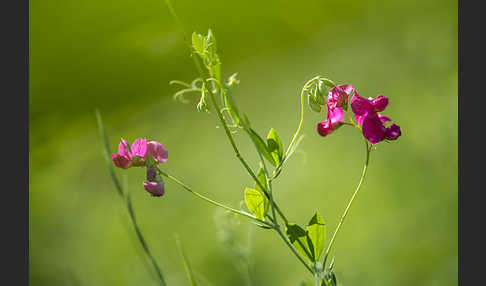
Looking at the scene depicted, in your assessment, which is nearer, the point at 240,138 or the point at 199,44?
the point at 199,44

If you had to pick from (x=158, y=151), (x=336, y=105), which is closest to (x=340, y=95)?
(x=336, y=105)

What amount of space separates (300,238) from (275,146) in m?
0.14

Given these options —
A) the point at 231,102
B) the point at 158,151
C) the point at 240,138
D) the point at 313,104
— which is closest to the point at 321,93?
the point at 313,104

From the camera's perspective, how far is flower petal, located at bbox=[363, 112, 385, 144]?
0.67 m

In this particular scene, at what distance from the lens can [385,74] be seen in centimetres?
233

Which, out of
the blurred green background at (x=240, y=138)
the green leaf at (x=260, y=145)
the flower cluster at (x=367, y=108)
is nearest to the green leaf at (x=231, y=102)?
the green leaf at (x=260, y=145)

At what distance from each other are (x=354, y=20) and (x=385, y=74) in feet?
3.71

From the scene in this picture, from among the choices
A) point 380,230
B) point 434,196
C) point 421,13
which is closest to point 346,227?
point 380,230

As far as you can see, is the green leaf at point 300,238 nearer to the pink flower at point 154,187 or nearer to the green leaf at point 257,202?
the green leaf at point 257,202

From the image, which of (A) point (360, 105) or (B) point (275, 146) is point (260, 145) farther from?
(A) point (360, 105)

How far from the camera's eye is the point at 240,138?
2639 mm

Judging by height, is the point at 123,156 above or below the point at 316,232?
above

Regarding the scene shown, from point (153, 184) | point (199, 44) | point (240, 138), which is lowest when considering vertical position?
point (153, 184)

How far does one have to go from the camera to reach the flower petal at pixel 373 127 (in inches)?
26.3
